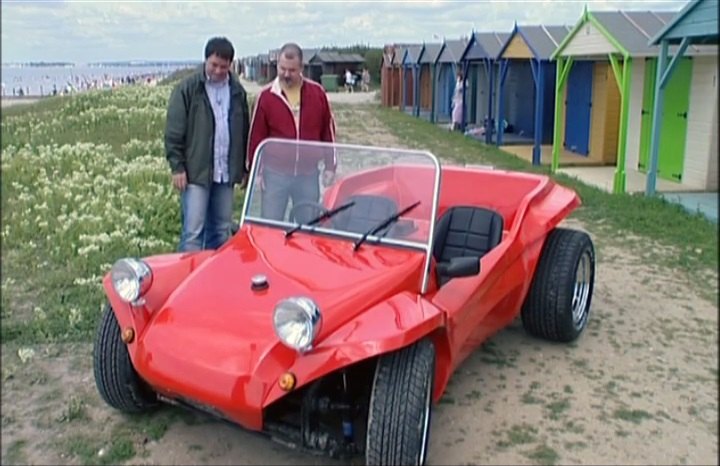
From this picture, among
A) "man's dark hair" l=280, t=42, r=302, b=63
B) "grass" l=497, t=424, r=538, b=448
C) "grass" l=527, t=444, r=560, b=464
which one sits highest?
"man's dark hair" l=280, t=42, r=302, b=63

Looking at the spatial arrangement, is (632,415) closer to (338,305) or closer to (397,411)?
(397,411)

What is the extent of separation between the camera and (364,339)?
2.92 metres

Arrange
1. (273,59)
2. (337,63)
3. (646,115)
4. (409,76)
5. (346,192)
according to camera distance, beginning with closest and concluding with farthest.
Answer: (346,192)
(646,115)
(273,59)
(409,76)
(337,63)

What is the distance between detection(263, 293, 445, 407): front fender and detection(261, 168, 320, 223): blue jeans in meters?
1.00

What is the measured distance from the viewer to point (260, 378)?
9.45ft

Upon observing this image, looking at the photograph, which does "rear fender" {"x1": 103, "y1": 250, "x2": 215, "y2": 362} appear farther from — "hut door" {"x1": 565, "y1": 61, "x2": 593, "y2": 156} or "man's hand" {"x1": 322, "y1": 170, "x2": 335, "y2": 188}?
"hut door" {"x1": 565, "y1": 61, "x2": 593, "y2": 156}

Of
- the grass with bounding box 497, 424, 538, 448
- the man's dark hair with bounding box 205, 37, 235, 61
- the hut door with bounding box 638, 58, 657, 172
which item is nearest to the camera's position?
the grass with bounding box 497, 424, 538, 448

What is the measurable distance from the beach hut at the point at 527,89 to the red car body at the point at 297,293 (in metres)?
10.2

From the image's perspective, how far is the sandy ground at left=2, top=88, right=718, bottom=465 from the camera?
3443 mm

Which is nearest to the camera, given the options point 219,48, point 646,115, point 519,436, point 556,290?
point 519,436

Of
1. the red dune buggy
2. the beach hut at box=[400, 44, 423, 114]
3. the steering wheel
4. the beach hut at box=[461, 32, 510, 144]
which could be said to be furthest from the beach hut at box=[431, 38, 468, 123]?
the steering wheel

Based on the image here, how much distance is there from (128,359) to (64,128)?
1355 cm

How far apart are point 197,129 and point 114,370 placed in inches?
82.0

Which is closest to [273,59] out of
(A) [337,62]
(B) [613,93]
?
(B) [613,93]
